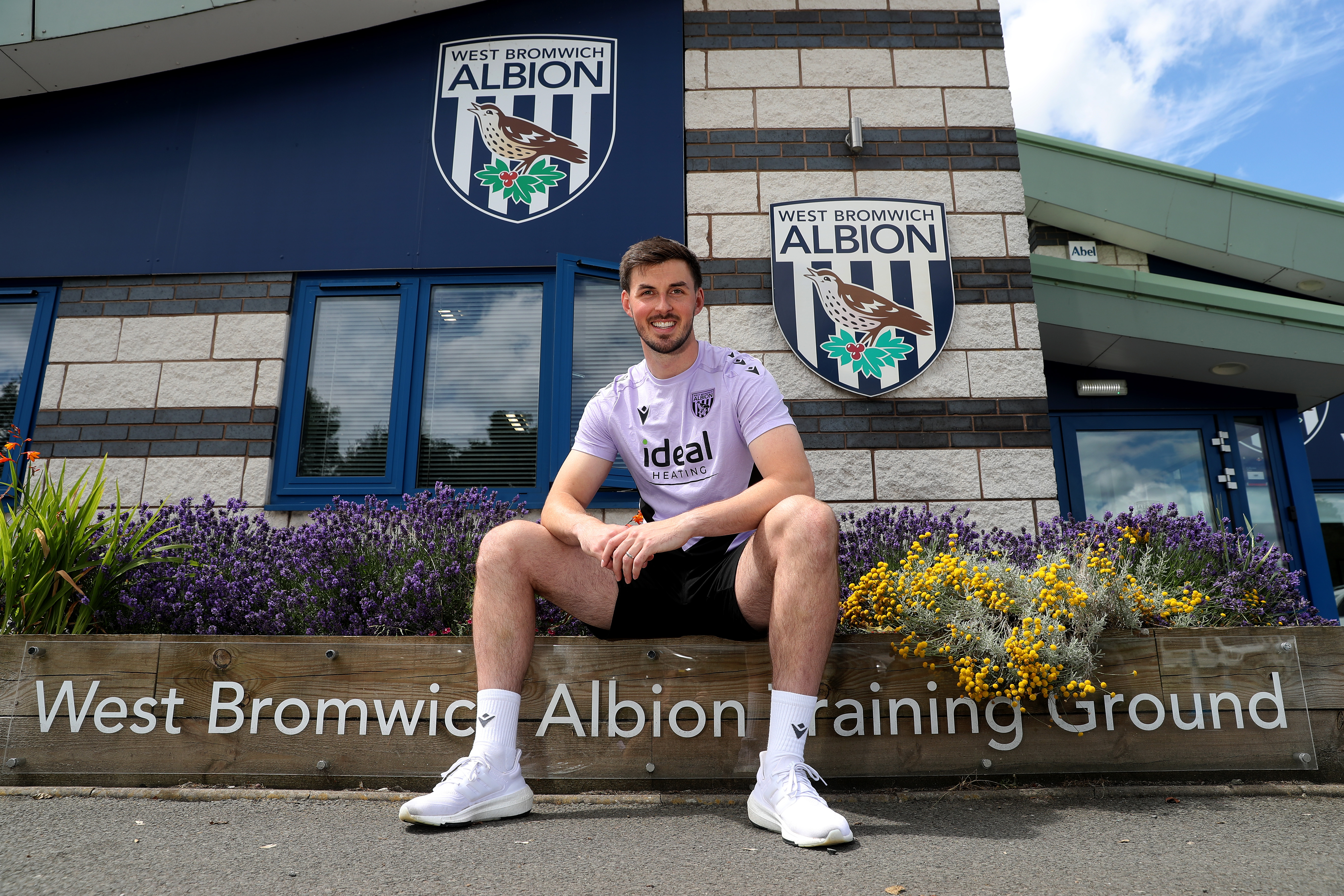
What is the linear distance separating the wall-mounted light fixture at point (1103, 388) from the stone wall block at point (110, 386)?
6.53 m

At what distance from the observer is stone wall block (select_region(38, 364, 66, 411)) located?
4512 mm

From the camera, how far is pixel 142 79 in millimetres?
4938

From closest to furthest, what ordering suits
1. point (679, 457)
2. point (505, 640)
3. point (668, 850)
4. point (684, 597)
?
1. point (668, 850)
2. point (505, 640)
3. point (684, 597)
4. point (679, 457)

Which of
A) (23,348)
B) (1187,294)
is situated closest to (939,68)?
(1187,294)

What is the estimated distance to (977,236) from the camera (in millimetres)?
4559

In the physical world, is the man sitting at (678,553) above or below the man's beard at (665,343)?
below

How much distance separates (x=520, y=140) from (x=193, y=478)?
268 centimetres

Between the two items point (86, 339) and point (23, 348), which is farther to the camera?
point (23, 348)

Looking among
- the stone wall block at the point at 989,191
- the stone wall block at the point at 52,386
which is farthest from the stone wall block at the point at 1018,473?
the stone wall block at the point at 52,386

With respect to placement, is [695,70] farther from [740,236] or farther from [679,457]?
[679,457]

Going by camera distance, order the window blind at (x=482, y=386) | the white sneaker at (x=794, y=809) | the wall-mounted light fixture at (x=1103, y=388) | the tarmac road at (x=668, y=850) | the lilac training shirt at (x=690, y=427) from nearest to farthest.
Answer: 1. the tarmac road at (x=668, y=850)
2. the white sneaker at (x=794, y=809)
3. the lilac training shirt at (x=690, y=427)
4. the window blind at (x=482, y=386)
5. the wall-mounted light fixture at (x=1103, y=388)

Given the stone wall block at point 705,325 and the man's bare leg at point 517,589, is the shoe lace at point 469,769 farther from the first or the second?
the stone wall block at point 705,325

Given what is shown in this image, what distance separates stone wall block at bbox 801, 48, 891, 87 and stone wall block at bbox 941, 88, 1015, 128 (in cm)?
41

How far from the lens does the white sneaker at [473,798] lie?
1926 mm
